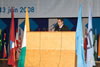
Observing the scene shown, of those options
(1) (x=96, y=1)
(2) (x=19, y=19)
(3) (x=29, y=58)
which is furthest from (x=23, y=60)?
(2) (x=19, y=19)

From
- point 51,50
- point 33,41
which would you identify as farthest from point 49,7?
point 51,50

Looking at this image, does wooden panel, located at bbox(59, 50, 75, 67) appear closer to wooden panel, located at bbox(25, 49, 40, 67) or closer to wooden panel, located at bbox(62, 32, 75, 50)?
wooden panel, located at bbox(62, 32, 75, 50)

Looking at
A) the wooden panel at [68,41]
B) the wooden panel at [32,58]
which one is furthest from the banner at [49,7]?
the wooden panel at [32,58]

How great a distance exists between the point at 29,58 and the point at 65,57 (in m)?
0.56

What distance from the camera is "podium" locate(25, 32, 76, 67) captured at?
3645 mm

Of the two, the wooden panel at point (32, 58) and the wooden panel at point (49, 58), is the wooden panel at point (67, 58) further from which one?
the wooden panel at point (32, 58)

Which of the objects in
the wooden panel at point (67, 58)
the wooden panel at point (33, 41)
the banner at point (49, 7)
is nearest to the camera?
the wooden panel at point (67, 58)

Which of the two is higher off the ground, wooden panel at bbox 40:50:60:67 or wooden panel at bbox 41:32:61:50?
wooden panel at bbox 41:32:61:50

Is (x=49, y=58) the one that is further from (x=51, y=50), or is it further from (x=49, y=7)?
(x=49, y=7)

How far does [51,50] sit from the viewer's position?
3.68m

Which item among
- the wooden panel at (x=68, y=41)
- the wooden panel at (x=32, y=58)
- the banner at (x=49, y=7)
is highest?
the banner at (x=49, y=7)

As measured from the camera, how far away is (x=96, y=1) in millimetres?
9539

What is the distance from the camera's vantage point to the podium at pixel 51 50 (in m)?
3.64

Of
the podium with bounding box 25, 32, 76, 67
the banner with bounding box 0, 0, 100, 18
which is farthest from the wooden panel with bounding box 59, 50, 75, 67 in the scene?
the banner with bounding box 0, 0, 100, 18
